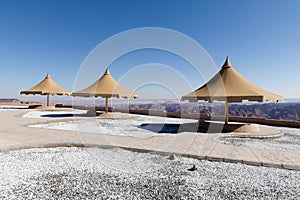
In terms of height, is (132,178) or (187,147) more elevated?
(187,147)

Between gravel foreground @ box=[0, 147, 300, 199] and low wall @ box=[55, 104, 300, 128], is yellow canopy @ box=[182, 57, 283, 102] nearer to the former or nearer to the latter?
low wall @ box=[55, 104, 300, 128]

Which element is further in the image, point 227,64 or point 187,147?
point 227,64

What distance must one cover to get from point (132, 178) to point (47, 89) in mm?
16179

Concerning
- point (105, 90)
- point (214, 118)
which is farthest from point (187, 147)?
point (105, 90)

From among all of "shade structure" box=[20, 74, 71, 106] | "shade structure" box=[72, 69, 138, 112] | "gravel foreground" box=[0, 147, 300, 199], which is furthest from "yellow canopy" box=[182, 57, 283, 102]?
"shade structure" box=[20, 74, 71, 106]

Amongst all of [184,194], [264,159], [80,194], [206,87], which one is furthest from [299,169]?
[206,87]

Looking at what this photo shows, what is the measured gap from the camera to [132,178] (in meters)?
3.60

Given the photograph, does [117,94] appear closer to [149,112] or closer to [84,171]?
[149,112]

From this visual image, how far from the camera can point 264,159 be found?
177 inches

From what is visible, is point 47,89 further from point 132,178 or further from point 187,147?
point 132,178

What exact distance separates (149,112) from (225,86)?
8761 mm

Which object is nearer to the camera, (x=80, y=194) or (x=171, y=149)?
(x=80, y=194)

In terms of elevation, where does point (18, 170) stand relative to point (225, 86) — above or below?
below

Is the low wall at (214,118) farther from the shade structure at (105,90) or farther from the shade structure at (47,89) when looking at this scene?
the shade structure at (47,89)
